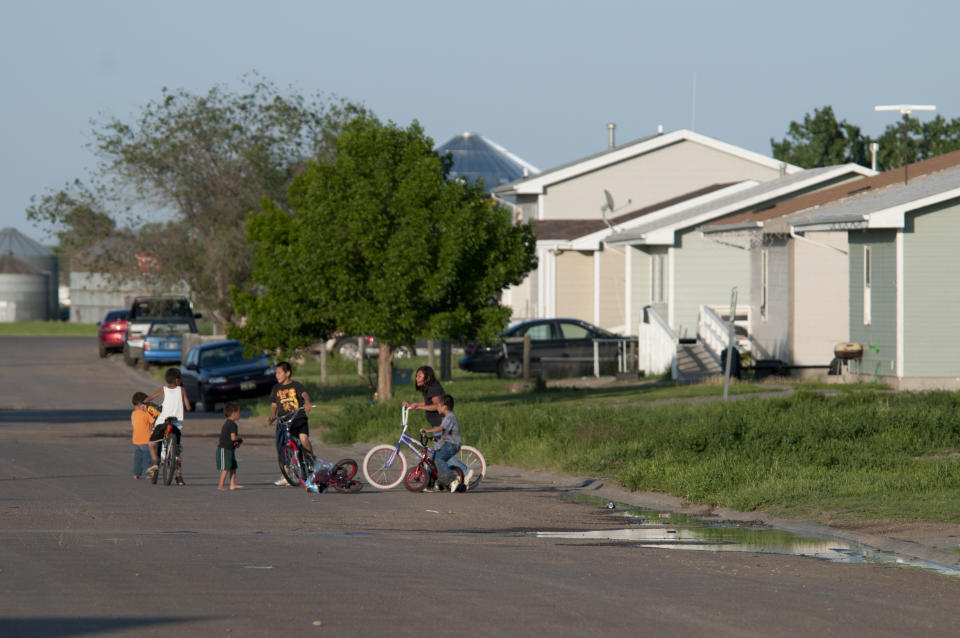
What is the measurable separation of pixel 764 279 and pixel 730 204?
3.22 m

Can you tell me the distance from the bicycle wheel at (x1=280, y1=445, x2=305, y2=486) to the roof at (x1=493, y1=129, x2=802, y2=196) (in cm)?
3171

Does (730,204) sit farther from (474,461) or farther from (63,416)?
(474,461)

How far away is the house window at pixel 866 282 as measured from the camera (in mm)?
27645

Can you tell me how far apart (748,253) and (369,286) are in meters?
13.0

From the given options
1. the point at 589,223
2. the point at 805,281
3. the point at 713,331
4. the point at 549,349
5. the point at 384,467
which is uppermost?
the point at 589,223

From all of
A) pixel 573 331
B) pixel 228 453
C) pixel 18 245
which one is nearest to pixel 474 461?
pixel 228 453

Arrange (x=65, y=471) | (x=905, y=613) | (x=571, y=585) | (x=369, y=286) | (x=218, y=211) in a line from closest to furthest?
(x=905, y=613)
(x=571, y=585)
(x=65, y=471)
(x=369, y=286)
(x=218, y=211)

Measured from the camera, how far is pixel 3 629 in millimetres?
7887

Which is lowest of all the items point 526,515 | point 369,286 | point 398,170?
point 526,515

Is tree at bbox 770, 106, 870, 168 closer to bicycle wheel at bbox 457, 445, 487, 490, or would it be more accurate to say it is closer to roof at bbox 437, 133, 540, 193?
roof at bbox 437, 133, 540, 193

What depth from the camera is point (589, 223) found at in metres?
45.3

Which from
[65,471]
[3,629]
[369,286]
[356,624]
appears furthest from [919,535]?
[369,286]

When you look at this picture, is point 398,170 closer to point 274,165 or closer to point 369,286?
point 369,286

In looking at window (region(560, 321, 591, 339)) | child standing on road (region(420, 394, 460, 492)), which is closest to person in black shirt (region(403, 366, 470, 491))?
child standing on road (region(420, 394, 460, 492))
